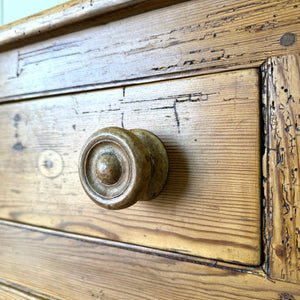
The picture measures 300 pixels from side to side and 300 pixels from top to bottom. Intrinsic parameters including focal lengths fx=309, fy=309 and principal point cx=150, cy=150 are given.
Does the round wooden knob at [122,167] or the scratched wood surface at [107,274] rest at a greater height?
the round wooden knob at [122,167]

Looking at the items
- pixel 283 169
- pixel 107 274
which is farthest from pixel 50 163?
pixel 283 169

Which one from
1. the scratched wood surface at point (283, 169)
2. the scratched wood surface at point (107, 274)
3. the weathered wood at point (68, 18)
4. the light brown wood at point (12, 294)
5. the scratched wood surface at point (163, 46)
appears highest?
the weathered wood at point (68, 18)

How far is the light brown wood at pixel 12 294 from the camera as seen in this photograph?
0.49 m

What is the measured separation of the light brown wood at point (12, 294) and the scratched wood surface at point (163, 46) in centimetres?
32

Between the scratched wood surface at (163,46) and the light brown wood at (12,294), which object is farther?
the light brown wood at (12,294)

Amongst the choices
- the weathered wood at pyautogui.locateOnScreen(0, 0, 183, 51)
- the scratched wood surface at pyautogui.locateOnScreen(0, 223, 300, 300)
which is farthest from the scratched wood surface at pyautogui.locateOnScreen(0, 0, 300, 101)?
the scratched wood surface at pyautogui.locateOnScreen(0, 223, 300, 300)

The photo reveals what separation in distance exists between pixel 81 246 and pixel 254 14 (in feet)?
1.22

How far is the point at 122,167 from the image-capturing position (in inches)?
13.2

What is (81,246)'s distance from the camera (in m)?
0.45

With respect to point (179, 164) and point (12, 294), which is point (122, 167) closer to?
point (179, 164)

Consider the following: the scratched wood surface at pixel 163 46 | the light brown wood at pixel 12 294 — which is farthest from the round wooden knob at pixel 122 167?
the light brown wood at pixel 12 294

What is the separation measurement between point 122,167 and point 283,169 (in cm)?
17

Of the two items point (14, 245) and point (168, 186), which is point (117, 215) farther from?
point (14, 245)

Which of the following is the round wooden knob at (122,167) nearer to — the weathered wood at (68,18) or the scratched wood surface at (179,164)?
the scratched wood surface at (179,164)
